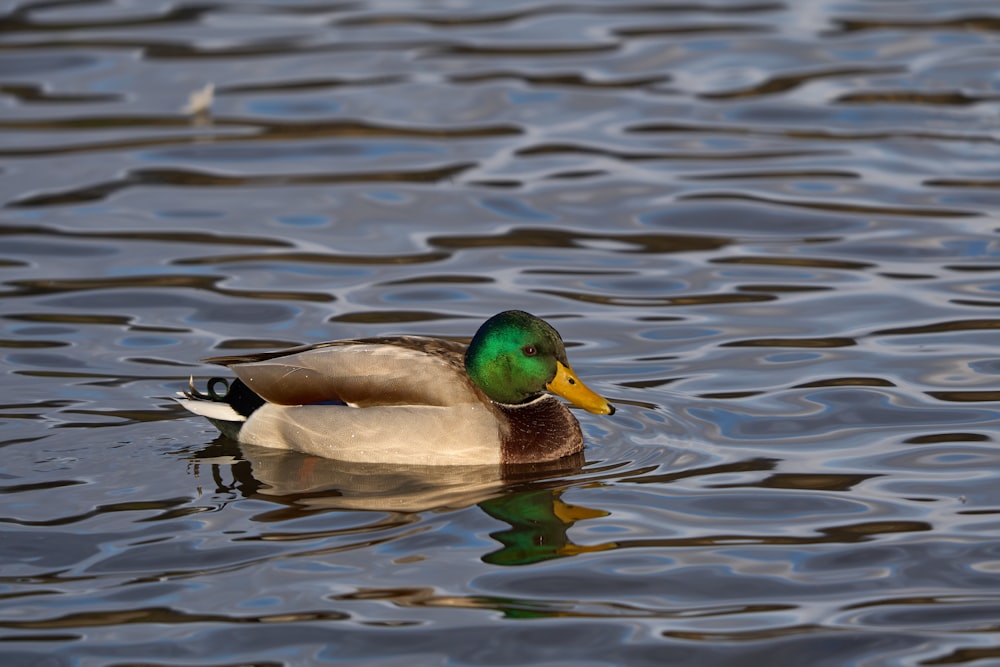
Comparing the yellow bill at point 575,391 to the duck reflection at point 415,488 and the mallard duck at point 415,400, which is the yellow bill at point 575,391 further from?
the duck reflection at point 415,488

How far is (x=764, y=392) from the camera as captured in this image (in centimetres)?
998

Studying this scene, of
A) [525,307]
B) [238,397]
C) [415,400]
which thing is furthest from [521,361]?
[525,307]

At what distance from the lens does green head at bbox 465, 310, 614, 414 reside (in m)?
9.10

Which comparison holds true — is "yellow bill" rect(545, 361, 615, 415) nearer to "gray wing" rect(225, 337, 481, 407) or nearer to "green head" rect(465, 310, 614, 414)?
"green head" rect(465, 310, 614, 414)

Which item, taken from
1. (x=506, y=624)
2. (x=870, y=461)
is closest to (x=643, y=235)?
(x=870, y=461)

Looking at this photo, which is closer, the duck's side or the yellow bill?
the duck's side

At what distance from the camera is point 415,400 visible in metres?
9.00

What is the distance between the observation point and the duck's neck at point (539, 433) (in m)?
9.02

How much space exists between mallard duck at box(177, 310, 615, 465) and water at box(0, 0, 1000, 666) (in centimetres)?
17

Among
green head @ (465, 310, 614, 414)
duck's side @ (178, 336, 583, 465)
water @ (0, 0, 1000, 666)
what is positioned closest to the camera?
water @ (0, 0, 1000, 666)

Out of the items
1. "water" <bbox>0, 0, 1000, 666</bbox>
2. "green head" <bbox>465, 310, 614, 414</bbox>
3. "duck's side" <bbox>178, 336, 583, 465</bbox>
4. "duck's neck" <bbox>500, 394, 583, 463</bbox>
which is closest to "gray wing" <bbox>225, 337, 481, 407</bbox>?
"duck's side" <bbox>178, 336, 583, 465</bbox>

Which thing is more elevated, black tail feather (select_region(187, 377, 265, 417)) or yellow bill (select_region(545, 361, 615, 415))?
black tail feather (select_region(187, 377, 265, 417))

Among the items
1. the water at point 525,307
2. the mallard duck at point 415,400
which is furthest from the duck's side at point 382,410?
the water at point 525,307

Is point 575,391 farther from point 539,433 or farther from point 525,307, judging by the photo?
point 525,307
